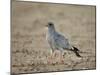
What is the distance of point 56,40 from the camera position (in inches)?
108

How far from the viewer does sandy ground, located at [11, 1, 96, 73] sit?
2.57m

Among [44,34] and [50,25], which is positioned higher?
[50,25]

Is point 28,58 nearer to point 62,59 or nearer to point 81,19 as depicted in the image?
point 62,59

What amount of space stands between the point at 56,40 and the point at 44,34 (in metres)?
0.18

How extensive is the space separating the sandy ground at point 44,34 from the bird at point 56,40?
49 mm

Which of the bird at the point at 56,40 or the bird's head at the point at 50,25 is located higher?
the bird's head at the point at 50,25

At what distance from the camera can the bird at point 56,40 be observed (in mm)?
2703

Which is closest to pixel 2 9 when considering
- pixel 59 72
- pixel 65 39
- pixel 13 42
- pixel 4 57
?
pixel 13 42

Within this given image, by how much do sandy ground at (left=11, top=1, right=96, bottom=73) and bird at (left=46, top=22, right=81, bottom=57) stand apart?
0.05 m

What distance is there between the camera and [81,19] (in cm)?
286

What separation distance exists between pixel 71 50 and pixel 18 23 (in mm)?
782

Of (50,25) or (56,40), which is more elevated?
(50,25)

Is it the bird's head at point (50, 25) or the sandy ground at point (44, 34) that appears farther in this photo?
the bird's head at point (50, 25)

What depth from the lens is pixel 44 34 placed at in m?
2.68
